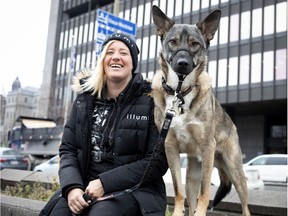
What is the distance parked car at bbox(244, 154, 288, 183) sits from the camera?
16.8 m

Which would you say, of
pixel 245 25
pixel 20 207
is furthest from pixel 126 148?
pixel 245 25

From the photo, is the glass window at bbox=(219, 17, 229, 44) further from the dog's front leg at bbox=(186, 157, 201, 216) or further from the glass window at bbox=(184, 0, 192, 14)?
the dog's front leg at bbox=(186, 157, 201, 216)

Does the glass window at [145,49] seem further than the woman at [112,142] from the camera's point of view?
Yes

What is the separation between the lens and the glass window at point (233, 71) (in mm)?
33688

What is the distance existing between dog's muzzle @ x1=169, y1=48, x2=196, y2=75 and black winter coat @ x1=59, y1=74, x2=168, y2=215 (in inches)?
18.2

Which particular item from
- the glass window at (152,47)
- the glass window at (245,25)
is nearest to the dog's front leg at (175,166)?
the glass window at (245,25)

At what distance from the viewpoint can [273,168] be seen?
1711 centimetres

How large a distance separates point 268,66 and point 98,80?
99.1 feet

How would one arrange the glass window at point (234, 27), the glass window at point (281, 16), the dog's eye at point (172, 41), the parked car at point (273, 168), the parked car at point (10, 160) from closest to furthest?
the dog's eye at point (172, 41)
the parked car at point (273, 168)
the parked car at point (10, 160)
the glass window at point (281, 16)
the glass window at point (234, 27)

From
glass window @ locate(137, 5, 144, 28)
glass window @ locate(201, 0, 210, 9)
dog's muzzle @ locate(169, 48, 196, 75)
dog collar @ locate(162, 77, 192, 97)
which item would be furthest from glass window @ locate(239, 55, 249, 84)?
dog's muzzle @ locate(169, 48, 196, 75)

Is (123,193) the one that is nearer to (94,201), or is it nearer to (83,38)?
(94,201)

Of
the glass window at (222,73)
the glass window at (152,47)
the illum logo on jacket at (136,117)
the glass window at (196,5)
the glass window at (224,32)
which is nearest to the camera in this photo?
the illum logo on jacket at (136,117)

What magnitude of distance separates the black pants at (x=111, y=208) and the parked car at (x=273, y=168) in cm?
1438

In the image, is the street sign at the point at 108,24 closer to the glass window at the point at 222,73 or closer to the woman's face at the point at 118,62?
the woman's face at the point at 118,62
